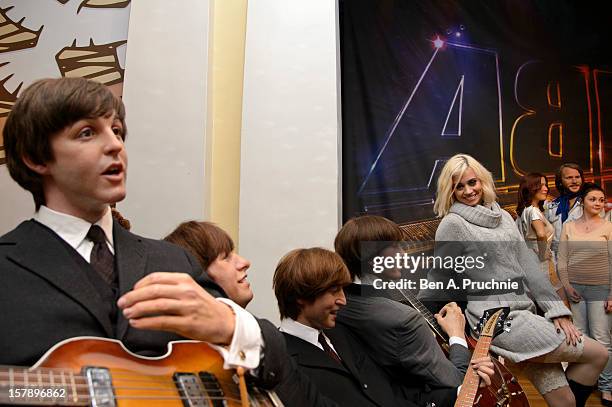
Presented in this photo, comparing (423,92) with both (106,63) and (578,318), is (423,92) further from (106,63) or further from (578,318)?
(106,63)

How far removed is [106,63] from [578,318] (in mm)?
3480

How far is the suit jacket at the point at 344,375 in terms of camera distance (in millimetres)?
2029

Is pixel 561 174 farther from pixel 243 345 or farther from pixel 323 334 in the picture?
pixel 243 345

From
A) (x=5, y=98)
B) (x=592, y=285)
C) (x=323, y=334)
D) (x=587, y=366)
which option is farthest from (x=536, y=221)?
(x=5, y=98)

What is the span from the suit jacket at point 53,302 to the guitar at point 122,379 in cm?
8

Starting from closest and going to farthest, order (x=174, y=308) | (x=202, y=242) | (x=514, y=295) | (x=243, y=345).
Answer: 1. (x=174, y=308)
2. (x=243, y=345)
3. (x=202, y=242)
4. (x=514, y=295)

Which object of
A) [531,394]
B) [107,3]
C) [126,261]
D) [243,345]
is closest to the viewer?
[243,345]

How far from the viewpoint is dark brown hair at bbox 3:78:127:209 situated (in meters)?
1.14

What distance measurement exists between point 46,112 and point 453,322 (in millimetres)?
2246

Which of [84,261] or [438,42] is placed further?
[438,42]

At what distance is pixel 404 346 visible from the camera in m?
2.53

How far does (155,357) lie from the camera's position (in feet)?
3.32

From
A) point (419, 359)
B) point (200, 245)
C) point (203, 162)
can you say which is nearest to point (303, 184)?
point (203, 162)

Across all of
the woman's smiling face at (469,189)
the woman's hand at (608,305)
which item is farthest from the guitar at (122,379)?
the woman's hand at (608,305)
